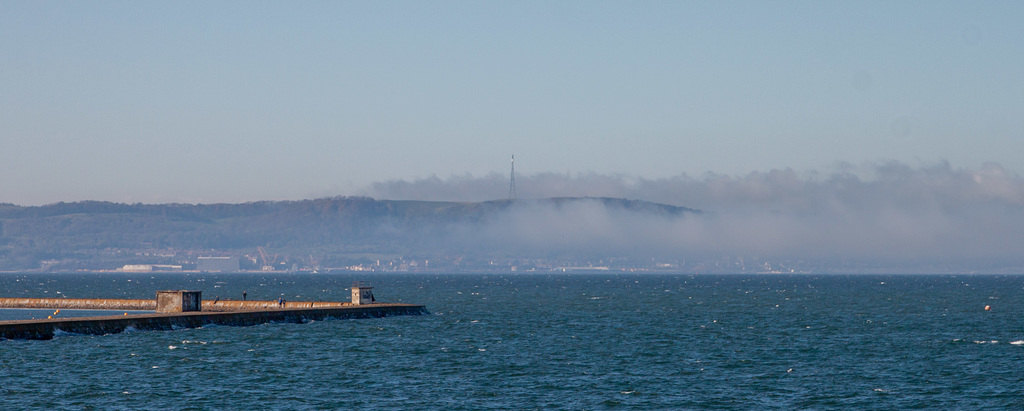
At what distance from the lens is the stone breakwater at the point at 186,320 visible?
7125 cm

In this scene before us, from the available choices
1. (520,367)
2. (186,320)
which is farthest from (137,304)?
(520,367)

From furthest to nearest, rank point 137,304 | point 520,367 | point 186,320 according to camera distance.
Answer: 1. point 137,304
2. point 186,320
3. point 520,367

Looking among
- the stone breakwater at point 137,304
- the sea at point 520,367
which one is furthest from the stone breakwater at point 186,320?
the stone breakwater at point 137,304

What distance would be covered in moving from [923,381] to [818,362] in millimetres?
8991

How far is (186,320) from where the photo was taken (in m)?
82.8

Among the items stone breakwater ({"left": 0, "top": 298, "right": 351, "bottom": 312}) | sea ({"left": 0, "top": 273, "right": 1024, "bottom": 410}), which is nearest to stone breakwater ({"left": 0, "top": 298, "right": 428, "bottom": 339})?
sea ({"left": 0, "top": 273, "right": 1024, "bottom": 410})

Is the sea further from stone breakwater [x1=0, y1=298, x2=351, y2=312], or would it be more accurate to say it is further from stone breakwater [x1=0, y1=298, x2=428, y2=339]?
stone breakwater [x1=0, y1=298, x2=351, y2=312]

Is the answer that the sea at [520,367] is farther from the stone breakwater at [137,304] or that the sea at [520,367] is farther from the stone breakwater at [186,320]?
the stone breakwater at [137,304]

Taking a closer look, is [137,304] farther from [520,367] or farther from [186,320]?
[520,367]

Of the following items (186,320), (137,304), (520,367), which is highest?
(137,304)

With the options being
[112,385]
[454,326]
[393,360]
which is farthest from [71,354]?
[454,326]

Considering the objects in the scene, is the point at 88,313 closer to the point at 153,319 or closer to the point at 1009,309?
the point at 153,319

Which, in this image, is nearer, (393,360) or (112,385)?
(112,385)

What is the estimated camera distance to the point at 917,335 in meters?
83.8
